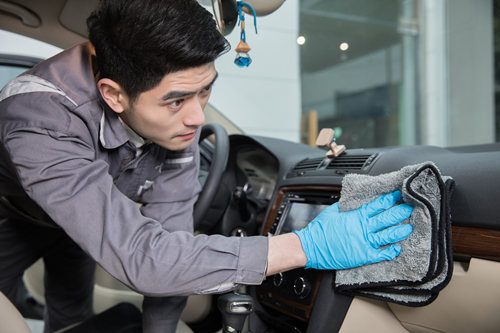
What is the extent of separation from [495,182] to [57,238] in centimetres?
137

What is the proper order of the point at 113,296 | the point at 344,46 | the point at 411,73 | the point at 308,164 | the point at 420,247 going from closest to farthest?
the point at 420,247 < the point at 308,164 < the point at 344,46 < the point at 113,296 < the point at 411,73

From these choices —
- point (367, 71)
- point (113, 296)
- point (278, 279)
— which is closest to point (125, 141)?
point (278, 279)

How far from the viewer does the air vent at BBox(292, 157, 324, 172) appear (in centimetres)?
119

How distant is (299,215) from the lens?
3.72 feet

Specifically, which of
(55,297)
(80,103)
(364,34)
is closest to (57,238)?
(55,297)

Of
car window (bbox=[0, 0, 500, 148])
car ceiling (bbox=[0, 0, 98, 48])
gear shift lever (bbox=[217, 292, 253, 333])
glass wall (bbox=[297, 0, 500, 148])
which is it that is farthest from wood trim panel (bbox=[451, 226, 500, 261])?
glass wall (bbox=[297, 0, 500, 148])

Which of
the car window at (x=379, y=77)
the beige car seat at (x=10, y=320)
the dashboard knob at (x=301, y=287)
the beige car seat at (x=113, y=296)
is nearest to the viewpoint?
the beige car seat at (x=10, y=320)

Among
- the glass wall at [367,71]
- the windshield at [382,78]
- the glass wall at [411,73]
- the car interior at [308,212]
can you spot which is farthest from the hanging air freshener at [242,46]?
the glass wall at [411,73]

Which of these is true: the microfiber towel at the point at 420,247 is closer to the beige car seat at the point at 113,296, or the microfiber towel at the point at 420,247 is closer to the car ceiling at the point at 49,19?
the beige car seat at the point at 113,296

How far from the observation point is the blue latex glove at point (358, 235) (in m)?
0.77

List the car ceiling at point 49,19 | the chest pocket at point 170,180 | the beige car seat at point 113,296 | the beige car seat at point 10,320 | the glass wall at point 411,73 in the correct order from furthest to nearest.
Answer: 1. the glass wall at point 411,73
2. the beige car seat at point 113,296
3. the car ceiling at point 49,19
4. the chest pocket at point 170,180
5. the beige car seat at point 10,320

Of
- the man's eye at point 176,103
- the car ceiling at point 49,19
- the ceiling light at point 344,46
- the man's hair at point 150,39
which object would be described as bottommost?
the man's eye at point 176,103

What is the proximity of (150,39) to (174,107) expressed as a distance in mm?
134

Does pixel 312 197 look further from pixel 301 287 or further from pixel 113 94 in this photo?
pixel 113 94
